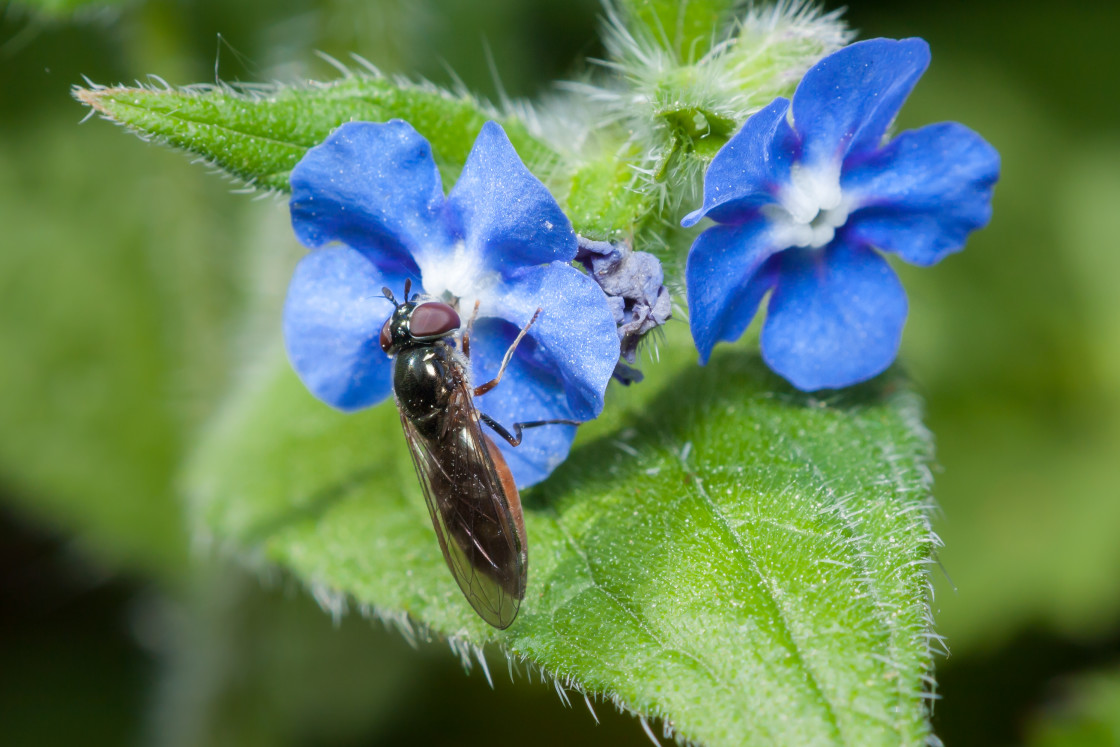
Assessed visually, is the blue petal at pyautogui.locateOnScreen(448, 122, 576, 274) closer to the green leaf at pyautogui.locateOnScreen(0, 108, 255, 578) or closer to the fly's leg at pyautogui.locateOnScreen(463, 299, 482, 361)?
the fly's leg at pyautogui.locateOnScreen(463, 299, 482, 361)

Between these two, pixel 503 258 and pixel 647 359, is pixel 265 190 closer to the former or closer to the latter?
pixel 503 258

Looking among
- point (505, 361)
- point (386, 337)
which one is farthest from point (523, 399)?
point (386, 337)

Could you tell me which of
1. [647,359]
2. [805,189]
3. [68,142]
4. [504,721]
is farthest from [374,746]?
[805,189]

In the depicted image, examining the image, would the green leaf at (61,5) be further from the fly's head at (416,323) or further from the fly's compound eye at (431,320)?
the fly's compound eye at (431,320)

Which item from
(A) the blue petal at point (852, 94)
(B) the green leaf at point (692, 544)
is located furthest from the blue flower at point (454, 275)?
(A) the blue petal at point (852, 94)

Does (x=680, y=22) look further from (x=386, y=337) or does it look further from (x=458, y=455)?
(x=458, y=455)

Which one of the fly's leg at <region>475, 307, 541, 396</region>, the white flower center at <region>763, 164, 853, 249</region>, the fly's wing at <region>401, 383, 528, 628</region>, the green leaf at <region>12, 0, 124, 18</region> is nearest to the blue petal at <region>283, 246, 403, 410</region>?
the fly's wing at <region>401, 383, 528, 628</region>
